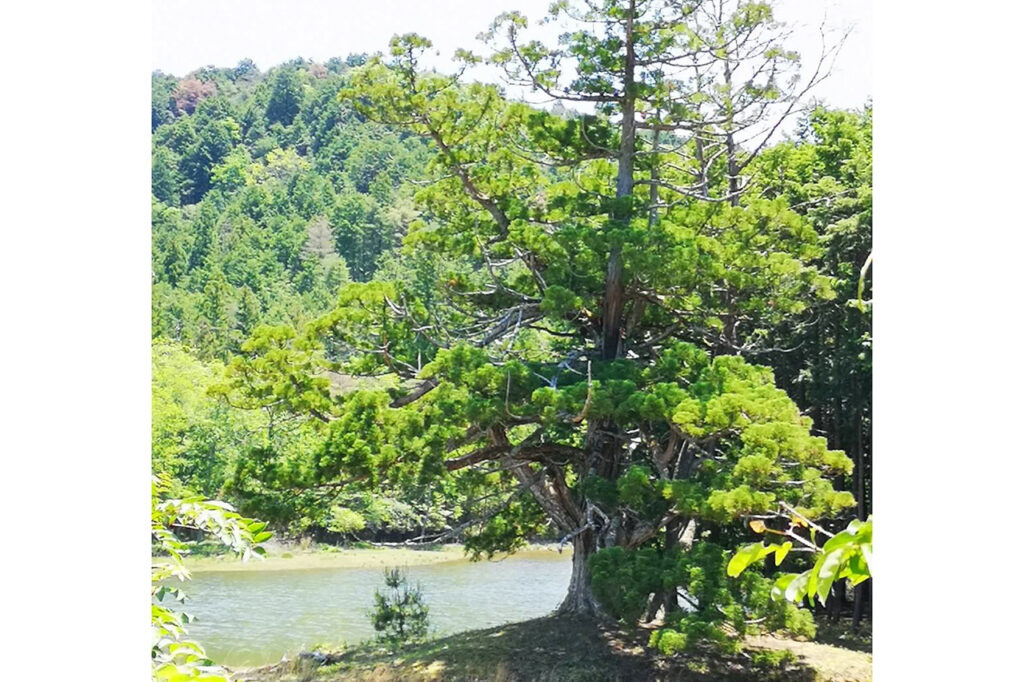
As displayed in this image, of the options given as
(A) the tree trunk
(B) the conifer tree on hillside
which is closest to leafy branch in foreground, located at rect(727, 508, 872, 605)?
(B) the conifer tree on hillside

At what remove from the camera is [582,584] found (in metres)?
5.66

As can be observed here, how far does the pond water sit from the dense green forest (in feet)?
4.89

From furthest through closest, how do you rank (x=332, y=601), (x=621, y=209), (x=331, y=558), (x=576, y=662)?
(x=331, y=558) < (x=332, y=601) < (x=621, y=209) < (x=576, y=662)

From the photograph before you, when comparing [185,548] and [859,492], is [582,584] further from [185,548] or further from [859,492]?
[185,548]

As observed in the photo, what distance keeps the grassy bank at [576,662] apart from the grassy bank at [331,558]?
398cm

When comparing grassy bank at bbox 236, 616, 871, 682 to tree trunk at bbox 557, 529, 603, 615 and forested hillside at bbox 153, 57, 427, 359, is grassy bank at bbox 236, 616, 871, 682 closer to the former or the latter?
tree trunk at bbox 557, 529, 603, 615

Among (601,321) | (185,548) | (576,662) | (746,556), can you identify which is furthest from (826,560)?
(601,321)

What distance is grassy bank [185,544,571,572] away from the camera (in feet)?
31.5

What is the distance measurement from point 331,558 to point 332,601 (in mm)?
1488
